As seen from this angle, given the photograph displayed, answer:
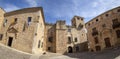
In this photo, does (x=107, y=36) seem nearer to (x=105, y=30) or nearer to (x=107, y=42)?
(x=107, y=42)

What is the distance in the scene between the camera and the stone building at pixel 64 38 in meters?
32.8

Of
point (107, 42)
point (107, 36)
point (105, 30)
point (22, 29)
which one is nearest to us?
point (22, 29)

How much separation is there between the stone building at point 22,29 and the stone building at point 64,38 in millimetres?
9124

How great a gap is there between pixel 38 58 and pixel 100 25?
19.9m

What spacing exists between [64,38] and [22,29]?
13.5m

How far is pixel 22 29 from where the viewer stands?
23.4 meters

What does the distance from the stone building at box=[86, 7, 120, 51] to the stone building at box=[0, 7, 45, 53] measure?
15.3 meters

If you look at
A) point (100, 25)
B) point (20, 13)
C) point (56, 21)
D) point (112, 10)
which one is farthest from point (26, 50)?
point (112, 10)

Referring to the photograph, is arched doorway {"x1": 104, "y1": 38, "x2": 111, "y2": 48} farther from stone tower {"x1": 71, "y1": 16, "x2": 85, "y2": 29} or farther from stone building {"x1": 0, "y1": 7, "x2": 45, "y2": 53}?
stone building {"x1": 0, "y1": 7, "x2": 45, "y2": 53}

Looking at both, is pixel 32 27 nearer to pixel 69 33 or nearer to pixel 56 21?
pixel 56 21

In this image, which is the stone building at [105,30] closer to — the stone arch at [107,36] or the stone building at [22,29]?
the stone arch at [107,36]

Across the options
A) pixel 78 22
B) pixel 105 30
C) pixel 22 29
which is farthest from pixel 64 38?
pixel 22 29

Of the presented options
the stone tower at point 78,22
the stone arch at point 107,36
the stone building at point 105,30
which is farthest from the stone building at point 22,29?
the stone tower at point 78,22

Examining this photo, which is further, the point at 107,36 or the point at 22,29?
the point at 107,36
